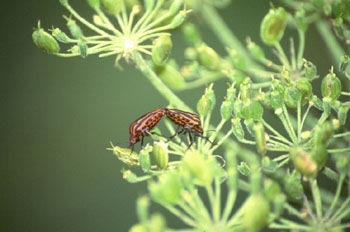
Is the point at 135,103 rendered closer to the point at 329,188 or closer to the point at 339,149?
the point at 329,188

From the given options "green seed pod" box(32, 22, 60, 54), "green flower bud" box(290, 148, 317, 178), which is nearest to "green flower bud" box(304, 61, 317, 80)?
"green flower bud" box(290, 148, 317, 178)

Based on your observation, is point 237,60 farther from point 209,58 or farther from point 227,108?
point 227,108

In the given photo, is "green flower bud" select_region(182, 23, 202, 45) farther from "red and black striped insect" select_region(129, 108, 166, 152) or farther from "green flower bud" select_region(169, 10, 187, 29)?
"red and black striped insect" select_region(129, 108, 166, 152)

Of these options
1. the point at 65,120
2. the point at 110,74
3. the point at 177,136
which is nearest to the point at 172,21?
the point at 177,136

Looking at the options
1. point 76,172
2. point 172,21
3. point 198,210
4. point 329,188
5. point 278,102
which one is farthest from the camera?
point 76,172

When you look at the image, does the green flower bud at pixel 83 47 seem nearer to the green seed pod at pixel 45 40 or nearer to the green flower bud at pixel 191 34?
the green seed pod at pixel 45 40

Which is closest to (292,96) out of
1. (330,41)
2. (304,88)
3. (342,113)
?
(304,88)

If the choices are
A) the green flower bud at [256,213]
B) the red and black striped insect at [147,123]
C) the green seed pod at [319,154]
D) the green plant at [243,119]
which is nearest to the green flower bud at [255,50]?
the green plant at [243,119]

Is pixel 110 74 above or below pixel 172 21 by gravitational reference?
above
